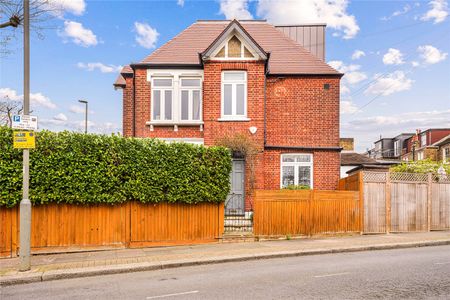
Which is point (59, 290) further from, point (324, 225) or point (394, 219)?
point (394, 219)

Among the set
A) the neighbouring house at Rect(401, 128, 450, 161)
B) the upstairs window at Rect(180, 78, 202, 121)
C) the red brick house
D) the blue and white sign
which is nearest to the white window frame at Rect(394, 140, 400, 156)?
the neighbouring house at Rect(401, 128, 450, 161)

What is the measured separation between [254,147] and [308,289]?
10812 mm

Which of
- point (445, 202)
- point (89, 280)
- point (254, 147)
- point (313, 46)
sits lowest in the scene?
point (89, 280)

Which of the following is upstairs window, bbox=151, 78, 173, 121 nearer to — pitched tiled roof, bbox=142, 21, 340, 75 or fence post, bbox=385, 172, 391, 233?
pitched tiled roof, bbox=142, 21, 340, 75

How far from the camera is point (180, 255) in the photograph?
1105 centimetres

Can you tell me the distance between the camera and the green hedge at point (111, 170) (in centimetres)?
1137

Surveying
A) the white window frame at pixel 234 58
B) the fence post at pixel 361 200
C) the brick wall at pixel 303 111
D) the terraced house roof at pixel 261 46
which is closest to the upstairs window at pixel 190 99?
the terraced house roof at pixel 261 46

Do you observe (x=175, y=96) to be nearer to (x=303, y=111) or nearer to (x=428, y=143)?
(x=303, y=111)

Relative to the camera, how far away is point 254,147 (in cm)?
1786

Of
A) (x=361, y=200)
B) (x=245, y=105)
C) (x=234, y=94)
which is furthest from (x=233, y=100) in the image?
(x=361, y=200)

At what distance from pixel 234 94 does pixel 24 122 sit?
1023 centimetres

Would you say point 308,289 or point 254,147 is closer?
point 308,289

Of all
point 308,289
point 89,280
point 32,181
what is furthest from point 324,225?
point 32,181

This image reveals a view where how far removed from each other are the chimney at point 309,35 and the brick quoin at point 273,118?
432 cm
